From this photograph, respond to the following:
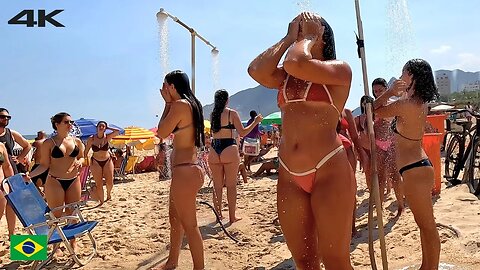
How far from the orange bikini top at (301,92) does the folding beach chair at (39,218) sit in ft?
10.2

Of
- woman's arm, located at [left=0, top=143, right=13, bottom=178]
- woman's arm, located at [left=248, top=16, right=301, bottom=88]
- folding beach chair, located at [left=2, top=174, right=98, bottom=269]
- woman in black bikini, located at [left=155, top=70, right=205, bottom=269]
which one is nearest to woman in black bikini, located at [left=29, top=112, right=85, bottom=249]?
folding beach chair, located at [left=2, top=174, right=98, bottom=269]

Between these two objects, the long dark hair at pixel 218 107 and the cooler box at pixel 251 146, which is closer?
the long dark hair at pixel 218 107

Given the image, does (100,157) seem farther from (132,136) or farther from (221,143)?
(132,136)

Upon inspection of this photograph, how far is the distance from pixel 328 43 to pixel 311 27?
13 cm

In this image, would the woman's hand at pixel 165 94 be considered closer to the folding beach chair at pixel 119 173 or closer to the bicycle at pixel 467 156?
the bicycle at pixel 467 156

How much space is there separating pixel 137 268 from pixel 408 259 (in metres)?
2.67

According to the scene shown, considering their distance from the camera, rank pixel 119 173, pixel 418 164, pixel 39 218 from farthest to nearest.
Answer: pixel 119 173
pixel 39 218
pixel 418 164

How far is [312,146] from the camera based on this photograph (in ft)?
7.61

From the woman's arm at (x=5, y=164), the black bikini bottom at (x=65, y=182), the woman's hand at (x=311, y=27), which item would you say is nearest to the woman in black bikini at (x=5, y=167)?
the woman's arm at (x=5, y=164)

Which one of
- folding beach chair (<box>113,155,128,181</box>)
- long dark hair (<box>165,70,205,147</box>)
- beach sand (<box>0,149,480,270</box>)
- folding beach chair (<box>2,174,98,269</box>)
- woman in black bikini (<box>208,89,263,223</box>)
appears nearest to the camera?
long dark hair (<box>165,70,205,147</box>)

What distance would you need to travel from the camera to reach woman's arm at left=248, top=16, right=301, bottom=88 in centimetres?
242

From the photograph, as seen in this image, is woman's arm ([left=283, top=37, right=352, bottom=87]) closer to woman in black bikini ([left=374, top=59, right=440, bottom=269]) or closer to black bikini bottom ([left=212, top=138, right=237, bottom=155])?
woman in black bikini ([left=374, top=59, right=440, bottom=269])

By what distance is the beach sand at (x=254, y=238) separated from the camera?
4.46 m

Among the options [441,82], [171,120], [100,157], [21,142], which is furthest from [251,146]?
[441,82]
